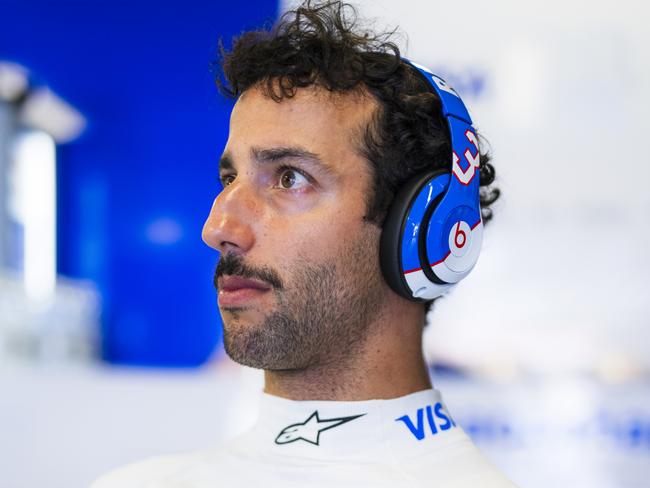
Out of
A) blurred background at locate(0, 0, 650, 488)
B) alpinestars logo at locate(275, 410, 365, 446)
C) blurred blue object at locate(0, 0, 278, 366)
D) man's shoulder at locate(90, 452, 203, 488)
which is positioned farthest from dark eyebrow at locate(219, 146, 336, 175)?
blurred blue object at locate(0, 0, 278, 366)

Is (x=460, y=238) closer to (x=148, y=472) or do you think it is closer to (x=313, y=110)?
(x=313, y=110)

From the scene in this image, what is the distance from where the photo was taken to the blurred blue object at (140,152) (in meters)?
2.74

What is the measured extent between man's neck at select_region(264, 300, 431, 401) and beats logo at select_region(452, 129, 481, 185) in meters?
0.25

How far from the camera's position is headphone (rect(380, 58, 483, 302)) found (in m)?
1.41

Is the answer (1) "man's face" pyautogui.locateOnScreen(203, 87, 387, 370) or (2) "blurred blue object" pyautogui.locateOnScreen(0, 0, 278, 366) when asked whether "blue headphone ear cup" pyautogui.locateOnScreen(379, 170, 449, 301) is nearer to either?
(1) "man's face" pyautogui.locateOnScreen(203, 87, 387, 370)

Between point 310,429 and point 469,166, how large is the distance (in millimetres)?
544

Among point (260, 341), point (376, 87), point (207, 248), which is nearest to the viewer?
point (260, 341)

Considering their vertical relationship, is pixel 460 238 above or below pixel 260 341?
above

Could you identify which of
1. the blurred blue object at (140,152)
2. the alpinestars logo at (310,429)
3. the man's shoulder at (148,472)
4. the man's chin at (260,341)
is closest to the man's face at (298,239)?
the man's chin at (260,341)

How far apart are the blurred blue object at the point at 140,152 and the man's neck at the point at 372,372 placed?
1.26 meters

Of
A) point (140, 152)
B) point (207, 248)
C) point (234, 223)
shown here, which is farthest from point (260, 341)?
point (140, 152)

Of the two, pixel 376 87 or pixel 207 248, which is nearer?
pixel 376 87

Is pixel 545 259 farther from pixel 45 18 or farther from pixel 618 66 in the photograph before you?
pixel 45 18

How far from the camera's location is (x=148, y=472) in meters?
1.56
